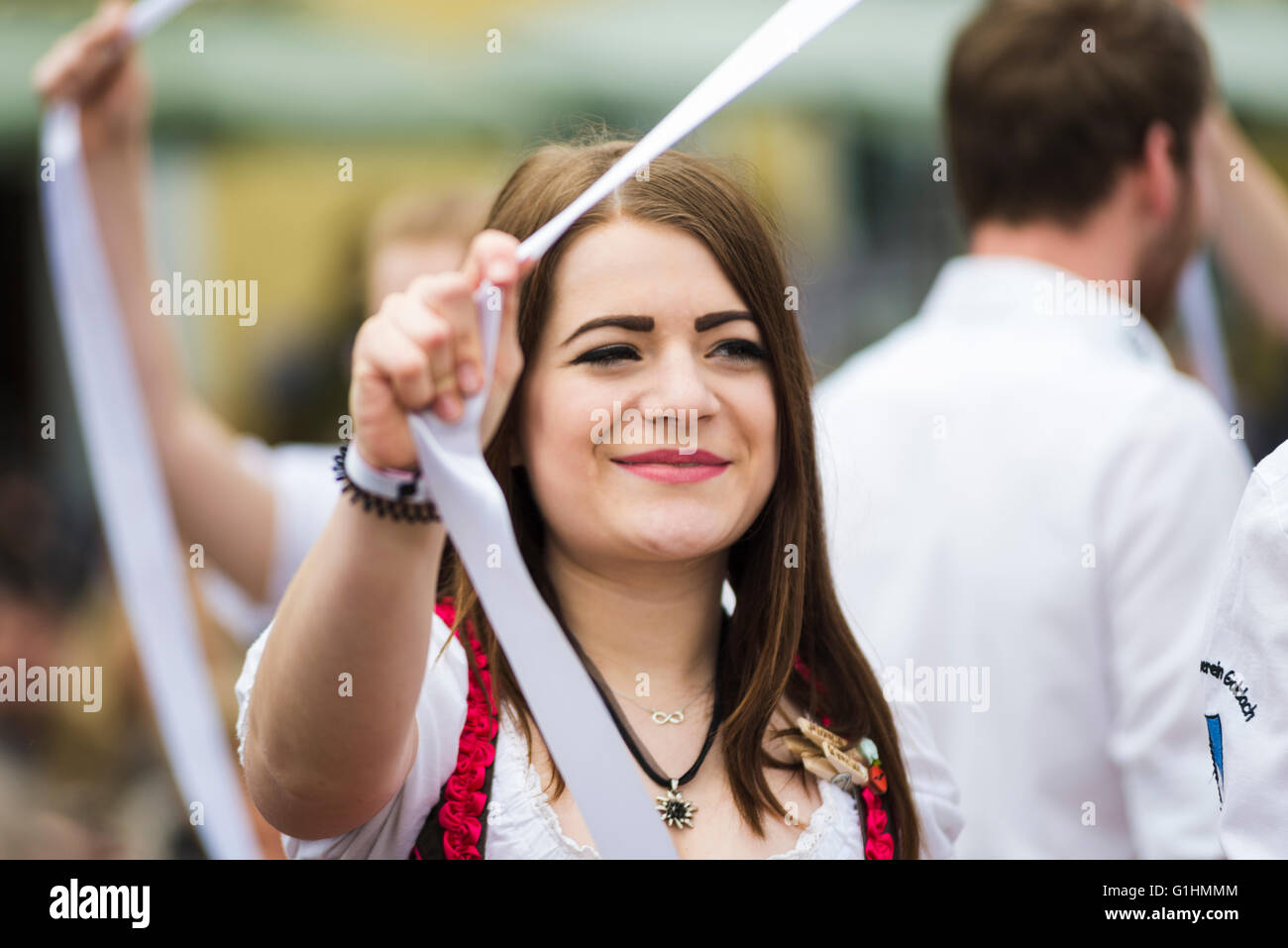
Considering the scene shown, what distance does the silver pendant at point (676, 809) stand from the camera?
1.54 m

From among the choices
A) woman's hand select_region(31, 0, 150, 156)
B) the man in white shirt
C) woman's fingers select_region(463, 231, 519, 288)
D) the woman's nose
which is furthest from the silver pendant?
woman's hand select_region(31, 0, 150, 156)

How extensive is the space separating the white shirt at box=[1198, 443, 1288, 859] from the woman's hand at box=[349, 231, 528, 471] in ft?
2.32

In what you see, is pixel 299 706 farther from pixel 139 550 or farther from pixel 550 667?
pixel 139 550

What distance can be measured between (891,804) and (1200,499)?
3.05ft

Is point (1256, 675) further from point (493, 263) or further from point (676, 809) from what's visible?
point (493, 263)

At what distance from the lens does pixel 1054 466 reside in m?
2.40

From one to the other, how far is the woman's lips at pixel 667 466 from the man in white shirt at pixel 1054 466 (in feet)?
2.14

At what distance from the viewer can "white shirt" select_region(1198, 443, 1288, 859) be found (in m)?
1.35

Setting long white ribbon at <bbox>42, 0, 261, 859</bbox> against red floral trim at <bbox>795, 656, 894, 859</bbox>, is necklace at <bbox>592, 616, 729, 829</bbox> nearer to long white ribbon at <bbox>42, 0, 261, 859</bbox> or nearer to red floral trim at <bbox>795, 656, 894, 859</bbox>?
red floral trim at <bbox>795, 656, 894, 859</bbox>

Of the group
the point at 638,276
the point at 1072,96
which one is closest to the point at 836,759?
the point at 638,276

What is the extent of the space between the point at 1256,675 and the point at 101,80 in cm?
186
